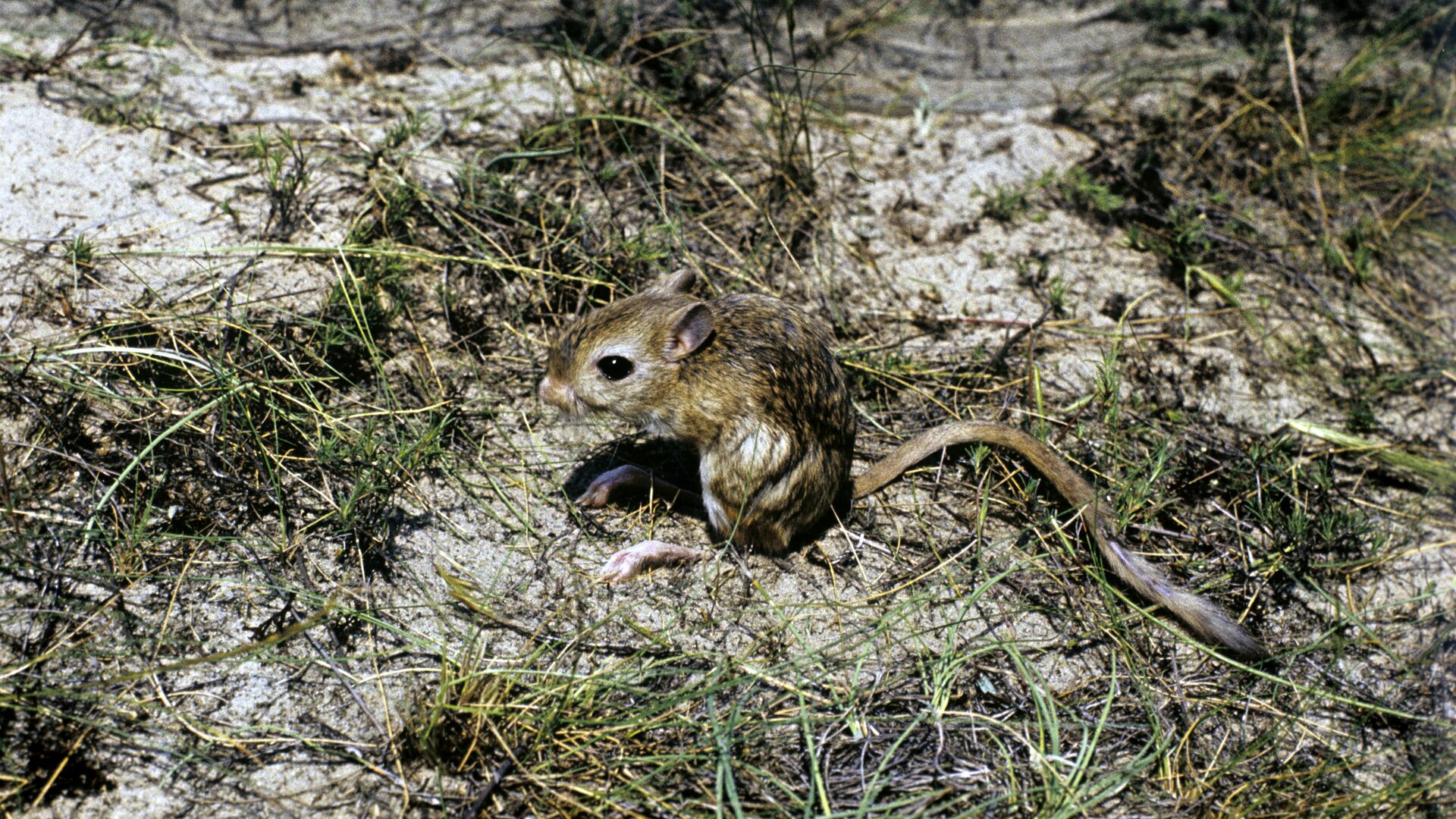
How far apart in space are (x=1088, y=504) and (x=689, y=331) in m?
1.48

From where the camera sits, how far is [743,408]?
10.5 feet

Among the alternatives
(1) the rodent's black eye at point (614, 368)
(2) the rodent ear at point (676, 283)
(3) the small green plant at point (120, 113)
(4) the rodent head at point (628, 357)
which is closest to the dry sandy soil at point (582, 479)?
(3) the small green plant at point (120, 113)

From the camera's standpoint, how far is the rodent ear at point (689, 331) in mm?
3182

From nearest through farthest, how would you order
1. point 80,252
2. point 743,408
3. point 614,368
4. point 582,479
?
point 743,408
point 614,368
point 80,252
point 582,479

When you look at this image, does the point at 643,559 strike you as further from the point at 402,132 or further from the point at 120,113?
the point at 120,113

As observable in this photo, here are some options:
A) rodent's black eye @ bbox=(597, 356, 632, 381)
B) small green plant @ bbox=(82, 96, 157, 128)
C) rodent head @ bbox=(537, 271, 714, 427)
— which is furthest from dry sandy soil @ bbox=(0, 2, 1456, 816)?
rodent's black eye @ bbox=(597, 356, 632, 381)

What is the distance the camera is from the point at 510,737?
2.72 metres

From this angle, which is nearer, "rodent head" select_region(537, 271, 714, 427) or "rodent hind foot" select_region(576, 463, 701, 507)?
"rodent head" select_region(537, 271, 714, 427)

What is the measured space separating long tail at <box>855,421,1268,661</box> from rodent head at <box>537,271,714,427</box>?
0.81 meters

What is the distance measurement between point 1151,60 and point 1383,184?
1.33 metres

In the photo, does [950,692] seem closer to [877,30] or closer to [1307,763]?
[1307,763]

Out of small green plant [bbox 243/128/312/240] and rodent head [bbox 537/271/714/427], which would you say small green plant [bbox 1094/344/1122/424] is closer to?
rodent head [bbox 537/271/714/427]

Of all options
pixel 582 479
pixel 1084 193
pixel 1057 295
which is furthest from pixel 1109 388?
pixel 582 479

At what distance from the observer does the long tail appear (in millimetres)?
3176
